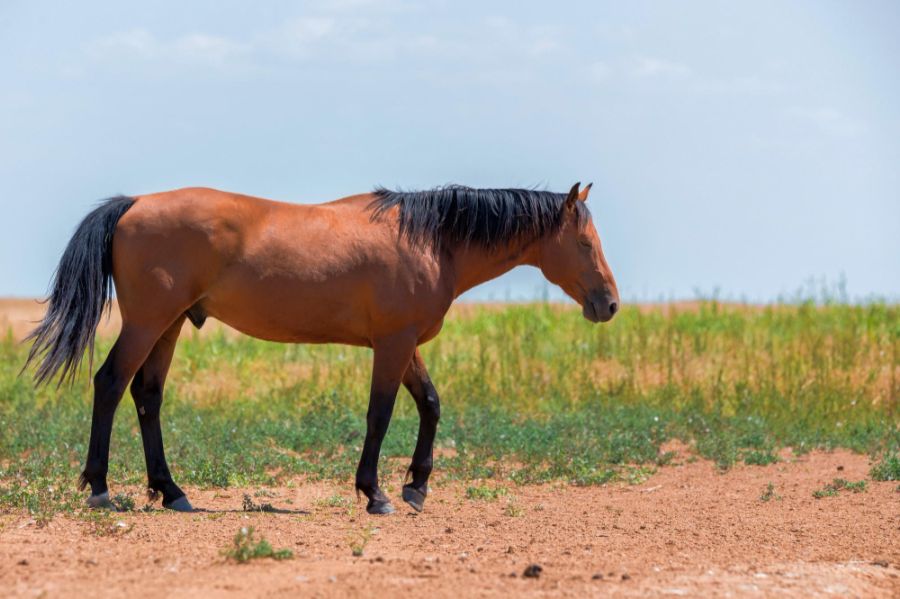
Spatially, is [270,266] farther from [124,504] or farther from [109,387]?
[124,504]

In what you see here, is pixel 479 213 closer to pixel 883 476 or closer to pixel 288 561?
pixel 288 561

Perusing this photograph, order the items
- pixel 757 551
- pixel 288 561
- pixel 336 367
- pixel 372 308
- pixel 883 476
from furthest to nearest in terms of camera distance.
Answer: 1. pixel 336 367
2. pixel 883 476
3. pixel 372 308
4. pixel 757 551
5. pixel 288 561

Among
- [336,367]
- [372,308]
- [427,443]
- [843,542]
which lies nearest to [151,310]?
[372,308]

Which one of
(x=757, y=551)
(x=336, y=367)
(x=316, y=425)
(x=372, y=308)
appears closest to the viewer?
(x=757, y=551)

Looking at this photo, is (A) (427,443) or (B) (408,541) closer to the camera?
(B) (408,541)

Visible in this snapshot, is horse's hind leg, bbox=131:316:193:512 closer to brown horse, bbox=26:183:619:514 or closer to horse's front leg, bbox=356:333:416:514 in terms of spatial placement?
brown horse, bbox=26:183:619:514

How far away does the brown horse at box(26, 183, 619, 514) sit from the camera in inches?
286

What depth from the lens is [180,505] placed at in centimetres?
766

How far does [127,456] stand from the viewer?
30.8 feet

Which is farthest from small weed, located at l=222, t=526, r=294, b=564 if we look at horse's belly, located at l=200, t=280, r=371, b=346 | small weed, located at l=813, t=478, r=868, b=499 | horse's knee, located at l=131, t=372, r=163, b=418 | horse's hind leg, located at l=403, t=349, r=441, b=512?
small weed, located at l=813, t=478, r=868, b=499

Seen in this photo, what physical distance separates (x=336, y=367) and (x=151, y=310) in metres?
7.06

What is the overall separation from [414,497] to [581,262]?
2133 millimetres

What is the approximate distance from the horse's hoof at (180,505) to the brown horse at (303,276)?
17mm

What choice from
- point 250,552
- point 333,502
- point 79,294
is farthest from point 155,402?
point 250,552
